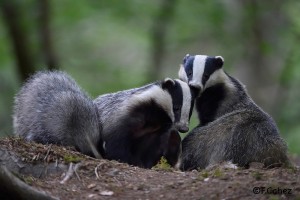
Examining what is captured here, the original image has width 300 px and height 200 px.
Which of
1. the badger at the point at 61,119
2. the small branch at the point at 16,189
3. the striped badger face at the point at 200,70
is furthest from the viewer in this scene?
the striped badger face at the point at 200,70

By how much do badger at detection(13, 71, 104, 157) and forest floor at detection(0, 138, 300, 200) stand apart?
534 millimetres

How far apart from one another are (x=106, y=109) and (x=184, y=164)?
103 centimetres

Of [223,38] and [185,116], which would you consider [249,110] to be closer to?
[185,116]

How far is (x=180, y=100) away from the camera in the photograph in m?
7.59

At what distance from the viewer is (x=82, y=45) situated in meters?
16.9

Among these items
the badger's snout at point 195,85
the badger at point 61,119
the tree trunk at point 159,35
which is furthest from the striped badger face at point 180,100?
the tree trunk at point 159,35

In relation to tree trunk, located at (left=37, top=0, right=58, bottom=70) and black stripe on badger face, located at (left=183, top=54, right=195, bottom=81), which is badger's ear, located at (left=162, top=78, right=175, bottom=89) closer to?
black stripe on badger face, located at (left=183, top=54, right=195, bottom=81)

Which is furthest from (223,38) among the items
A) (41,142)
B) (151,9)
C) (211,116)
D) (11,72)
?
(41,142)

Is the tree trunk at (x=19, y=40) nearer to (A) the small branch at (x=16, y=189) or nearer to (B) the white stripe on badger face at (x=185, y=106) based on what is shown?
(B) the white stripe on badger face at (x=185, y=106)

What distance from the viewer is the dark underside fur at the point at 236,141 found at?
24.6 feet

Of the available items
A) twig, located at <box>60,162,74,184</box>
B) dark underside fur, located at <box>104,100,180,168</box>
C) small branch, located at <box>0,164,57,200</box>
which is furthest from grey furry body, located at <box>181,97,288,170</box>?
small branch, located at <box>0,164,57,200</box>

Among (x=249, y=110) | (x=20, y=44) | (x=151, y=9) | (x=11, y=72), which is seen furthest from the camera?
(x=11, y=72)

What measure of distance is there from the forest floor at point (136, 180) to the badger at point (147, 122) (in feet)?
2.49

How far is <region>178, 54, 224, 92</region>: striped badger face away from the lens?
8.16m
